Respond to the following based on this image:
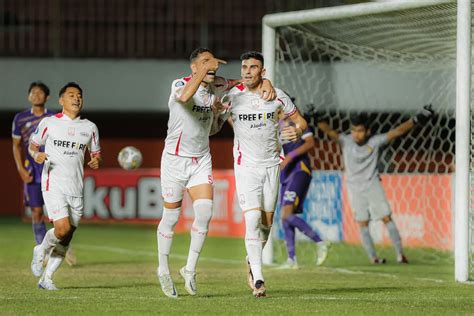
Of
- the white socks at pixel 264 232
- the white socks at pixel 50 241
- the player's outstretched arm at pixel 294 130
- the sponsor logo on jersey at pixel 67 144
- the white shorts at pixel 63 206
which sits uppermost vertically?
the player's outstretched arm at pixel 294 130

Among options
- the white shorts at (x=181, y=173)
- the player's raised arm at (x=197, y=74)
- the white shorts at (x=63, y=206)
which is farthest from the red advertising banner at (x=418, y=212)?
the player's raised arm at (x=197, y=74)

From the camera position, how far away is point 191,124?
9305 millimetres

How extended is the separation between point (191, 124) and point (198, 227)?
0.86 metres

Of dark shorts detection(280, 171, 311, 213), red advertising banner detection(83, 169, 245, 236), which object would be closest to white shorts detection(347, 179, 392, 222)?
dark shorts detection(280, 171, 311, 213)

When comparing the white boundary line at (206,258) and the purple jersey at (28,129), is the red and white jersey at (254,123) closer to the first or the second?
the white boundary line at (206,258)

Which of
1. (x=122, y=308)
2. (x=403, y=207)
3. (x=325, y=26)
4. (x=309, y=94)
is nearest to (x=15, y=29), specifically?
(x=309, y=94)

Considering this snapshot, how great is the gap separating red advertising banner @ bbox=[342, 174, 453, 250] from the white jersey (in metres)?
7.76

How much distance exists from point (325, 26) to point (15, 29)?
15.0m

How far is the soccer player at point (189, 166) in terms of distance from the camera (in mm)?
9258

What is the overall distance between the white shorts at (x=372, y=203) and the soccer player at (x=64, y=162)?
534 cm

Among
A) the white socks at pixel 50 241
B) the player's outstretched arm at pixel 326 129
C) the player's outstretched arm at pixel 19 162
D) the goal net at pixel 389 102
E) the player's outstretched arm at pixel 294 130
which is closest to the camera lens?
the player's outstretched arm at pixel 294 130

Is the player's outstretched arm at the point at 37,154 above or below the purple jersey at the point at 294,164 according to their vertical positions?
above

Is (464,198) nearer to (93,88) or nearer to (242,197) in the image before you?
(242,197)

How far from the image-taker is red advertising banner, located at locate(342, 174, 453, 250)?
54.6 feet
